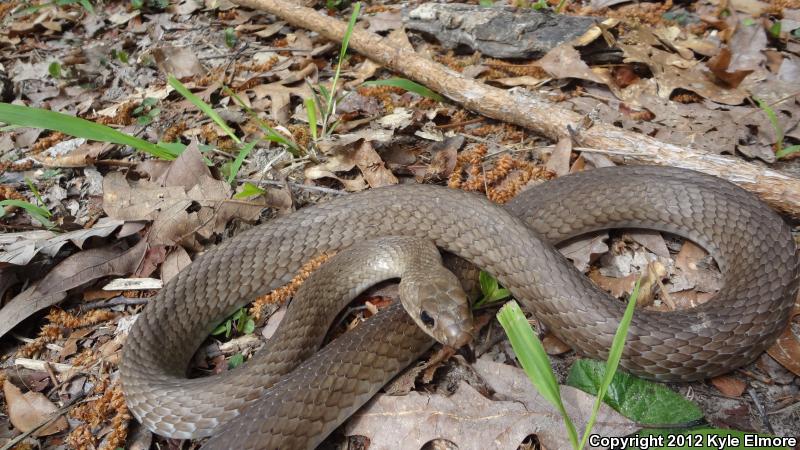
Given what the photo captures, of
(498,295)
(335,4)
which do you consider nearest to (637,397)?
(498,295)

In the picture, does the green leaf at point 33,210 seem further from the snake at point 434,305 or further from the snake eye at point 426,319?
the snake eye at point 426,319

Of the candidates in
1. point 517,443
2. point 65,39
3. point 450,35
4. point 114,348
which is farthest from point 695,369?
point 65,39

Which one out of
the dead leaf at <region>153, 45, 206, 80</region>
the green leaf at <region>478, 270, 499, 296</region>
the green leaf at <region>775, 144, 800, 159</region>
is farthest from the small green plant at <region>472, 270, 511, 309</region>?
the dead leaf at <region>153, 45, 206, 80</region>

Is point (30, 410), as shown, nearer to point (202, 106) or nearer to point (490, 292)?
point (202, 106)

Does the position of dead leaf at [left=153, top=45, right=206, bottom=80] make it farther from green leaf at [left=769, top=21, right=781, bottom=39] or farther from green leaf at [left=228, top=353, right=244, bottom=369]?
green leaf at [left=769, top=21, right=781, bottom=39]

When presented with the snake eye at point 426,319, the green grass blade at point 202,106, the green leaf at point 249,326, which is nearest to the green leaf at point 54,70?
the green grass blade at point 202,106

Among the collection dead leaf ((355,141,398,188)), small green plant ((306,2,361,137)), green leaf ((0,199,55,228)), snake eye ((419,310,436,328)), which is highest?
small green plant ((306,2,361,137))

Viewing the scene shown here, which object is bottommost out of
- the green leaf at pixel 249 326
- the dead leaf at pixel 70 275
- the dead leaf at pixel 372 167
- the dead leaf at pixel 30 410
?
the dead leaf at pixel 30 410
